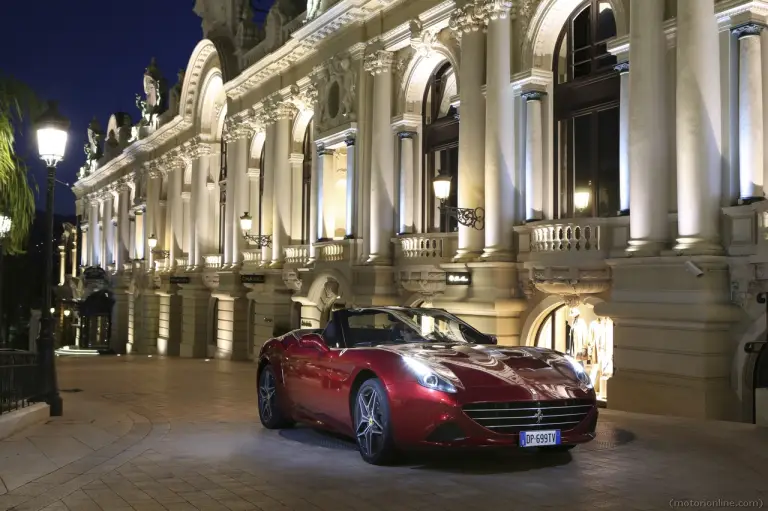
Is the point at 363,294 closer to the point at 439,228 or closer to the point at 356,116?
the point at 439,228

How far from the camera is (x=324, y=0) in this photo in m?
25.0

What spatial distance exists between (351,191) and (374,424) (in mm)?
15900

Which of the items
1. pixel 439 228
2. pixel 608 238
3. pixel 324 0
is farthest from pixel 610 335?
pixel 324 0

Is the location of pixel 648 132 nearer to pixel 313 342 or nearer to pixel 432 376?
pixel 313 342

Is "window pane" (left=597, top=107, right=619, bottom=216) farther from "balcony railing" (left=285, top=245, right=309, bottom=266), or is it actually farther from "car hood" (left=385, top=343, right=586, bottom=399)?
"balcony railing" (left=285, top=245, right=309, bottom=266)

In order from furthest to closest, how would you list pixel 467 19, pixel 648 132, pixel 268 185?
pixel 268 185 < pixel 467 19 < pixel 648 132

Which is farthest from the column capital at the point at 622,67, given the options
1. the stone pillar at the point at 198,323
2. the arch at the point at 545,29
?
the stone pillar at the point at 198,323

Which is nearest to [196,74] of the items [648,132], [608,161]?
[608,161]

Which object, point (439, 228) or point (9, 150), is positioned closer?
point (9, 150)

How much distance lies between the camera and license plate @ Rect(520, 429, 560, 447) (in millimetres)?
7977

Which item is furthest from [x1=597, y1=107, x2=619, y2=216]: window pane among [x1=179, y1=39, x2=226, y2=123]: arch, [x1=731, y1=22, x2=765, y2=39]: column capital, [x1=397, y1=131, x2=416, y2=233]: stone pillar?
[x1=179, y1=39, x2=226, y2=123]: arch

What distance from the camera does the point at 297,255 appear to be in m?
27.4

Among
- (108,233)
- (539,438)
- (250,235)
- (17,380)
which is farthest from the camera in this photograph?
(108,233)

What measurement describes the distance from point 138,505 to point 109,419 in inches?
222
